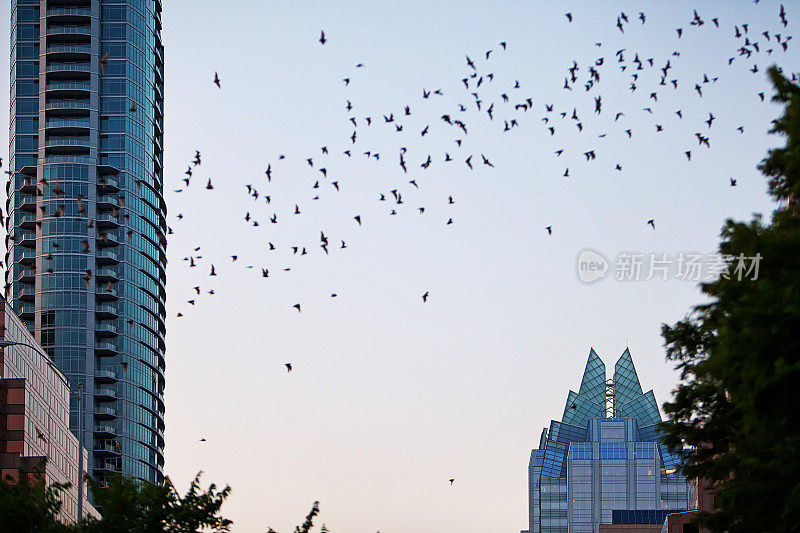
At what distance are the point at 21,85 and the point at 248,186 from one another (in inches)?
5678

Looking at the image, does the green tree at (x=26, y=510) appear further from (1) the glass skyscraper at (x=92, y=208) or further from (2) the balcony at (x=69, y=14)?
(2) the balcony at (x=69, y=14)

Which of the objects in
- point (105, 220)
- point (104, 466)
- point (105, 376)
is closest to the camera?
point (104, 466)

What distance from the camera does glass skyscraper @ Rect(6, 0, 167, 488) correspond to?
167750 mm

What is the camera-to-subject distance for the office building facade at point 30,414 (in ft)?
281

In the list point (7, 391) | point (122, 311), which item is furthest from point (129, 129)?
point (7, 391)

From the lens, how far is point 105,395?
555ft

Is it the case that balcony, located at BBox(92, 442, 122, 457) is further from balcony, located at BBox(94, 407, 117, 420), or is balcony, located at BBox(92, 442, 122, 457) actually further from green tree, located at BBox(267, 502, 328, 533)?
green tree, located at BBox(267, 502, 328, 533)

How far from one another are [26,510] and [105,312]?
452 ft

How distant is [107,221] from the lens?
172875 mm

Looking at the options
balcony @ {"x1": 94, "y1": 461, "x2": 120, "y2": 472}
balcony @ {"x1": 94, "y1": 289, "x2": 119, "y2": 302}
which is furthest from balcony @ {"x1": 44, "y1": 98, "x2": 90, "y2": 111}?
balcony @ {"x1": 94, "y1": 461, "x2": 120, "y2": 472}

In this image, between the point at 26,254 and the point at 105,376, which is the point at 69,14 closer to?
the point at 26,254

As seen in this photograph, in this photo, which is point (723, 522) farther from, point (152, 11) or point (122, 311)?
point (152, 11)

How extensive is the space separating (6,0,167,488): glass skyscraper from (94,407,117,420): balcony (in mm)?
174

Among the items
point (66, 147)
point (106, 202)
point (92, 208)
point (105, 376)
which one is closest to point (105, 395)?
point (105, 376)
